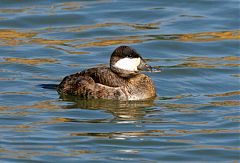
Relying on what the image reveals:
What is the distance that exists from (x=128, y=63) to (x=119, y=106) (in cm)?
96

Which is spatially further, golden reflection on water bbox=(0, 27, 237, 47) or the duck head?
golden reflection on water bbox=(0, 27, 237, 47)

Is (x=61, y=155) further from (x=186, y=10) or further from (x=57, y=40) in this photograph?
(x=186, y=10)

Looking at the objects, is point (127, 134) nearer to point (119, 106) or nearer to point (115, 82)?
point (119, 106)

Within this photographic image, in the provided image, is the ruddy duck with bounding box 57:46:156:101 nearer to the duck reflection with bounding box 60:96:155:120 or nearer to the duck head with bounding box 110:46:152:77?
the duck head with bounding box 110:46:152:77

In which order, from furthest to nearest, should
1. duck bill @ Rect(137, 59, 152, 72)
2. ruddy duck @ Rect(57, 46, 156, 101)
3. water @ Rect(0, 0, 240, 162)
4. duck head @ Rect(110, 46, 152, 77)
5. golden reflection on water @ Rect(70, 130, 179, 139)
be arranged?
duck bill @ Rect(137, 59, 152, 72), duck head @ Rect(110, 46, 152, 77), ruddy duck @ Rect(57, 46, 156, 101), golden reflection on water @ Rect(70, 130, 179, 139), water @ Rect(0, 0, 240, 162)

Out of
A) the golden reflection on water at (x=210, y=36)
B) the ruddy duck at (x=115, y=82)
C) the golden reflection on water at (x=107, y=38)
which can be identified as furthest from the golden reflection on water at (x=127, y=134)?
the golden reflection on water at (x=210, y=36)

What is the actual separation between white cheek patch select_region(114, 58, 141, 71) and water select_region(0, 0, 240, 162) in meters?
0.65

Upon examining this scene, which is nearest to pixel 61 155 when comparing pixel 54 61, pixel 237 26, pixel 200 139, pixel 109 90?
pixel 200 139

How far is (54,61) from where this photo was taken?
54.7 ft

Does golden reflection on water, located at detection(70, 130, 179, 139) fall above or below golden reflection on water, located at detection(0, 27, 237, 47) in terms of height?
below

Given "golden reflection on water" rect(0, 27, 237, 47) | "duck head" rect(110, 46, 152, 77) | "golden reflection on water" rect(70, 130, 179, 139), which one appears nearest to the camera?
"golden reflection on water" rect(70, 130, 179, 139)

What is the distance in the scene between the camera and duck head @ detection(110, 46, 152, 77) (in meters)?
14.6

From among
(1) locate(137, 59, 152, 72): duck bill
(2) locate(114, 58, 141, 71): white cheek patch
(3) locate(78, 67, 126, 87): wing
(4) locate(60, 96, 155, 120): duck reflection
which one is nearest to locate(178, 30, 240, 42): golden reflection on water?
Answer: (1) locate(137, 59, 152, 72): duck bill

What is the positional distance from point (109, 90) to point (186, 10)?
6.57 metres
